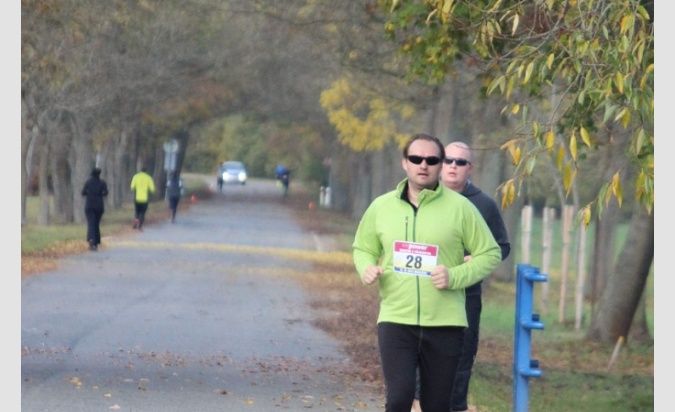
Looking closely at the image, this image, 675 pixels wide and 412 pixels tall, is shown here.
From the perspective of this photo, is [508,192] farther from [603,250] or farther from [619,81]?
[603,250]

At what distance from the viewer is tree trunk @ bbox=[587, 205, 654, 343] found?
20.5 m

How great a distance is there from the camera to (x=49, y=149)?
2045 inches

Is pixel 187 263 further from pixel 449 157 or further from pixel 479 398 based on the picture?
pixel 449 157

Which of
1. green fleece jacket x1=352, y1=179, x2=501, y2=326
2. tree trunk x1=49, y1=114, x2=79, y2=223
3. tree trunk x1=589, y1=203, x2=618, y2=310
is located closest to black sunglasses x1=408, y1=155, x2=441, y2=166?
green fleece jacket x1=352, y1=179, x2=501, y2=326

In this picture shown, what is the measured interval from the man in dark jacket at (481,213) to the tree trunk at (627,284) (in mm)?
10959

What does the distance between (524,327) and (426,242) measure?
1956mm

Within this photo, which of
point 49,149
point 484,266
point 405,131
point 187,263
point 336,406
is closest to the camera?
point 484,266

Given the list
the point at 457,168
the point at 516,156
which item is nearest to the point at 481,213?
the point at 457,168

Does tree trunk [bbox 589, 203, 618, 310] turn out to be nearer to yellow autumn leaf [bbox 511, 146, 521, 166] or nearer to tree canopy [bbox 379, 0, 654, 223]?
tree canopy [bbox 379, 0, 654, 223]

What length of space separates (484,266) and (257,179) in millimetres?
138090

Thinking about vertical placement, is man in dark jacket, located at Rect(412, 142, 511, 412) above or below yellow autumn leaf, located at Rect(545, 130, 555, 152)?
below

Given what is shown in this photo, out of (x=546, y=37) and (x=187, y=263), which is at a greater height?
(x=546, y=37)

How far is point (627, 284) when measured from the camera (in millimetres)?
21047

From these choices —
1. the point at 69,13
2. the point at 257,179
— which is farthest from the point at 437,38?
the point at 257,179
